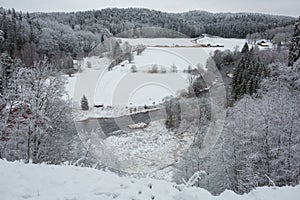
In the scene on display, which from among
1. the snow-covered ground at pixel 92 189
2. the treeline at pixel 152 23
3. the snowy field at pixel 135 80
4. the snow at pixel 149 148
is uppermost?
the treeline at pixel 152 23

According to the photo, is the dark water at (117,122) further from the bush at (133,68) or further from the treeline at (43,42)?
the treeline at (43,42)

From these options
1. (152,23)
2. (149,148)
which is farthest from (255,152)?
(152,23)

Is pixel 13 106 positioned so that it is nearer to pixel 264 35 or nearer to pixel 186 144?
pixel 186 144

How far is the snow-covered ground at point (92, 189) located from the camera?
375 centimetres

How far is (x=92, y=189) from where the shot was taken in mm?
3967

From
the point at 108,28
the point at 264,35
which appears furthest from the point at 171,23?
the point at 264,35

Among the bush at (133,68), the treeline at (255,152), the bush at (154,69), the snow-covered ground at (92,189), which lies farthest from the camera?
the bush at (154,69)

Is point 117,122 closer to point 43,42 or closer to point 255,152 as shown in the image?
point 255,152

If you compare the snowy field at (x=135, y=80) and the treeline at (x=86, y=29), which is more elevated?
the treeline at (x=86, y=29)

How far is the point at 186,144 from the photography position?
18000mm

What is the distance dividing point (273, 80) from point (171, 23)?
4986cm

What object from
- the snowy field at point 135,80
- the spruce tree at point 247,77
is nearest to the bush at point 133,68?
the snowy field at point 135,80

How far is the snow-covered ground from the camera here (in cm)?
375

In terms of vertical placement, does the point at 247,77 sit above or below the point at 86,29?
below
